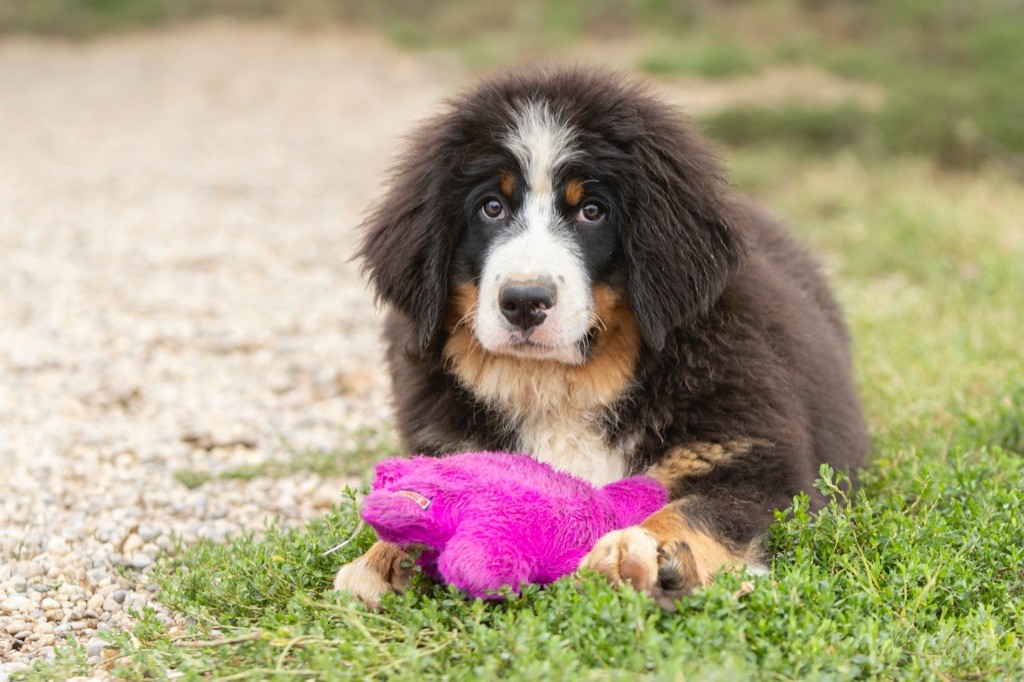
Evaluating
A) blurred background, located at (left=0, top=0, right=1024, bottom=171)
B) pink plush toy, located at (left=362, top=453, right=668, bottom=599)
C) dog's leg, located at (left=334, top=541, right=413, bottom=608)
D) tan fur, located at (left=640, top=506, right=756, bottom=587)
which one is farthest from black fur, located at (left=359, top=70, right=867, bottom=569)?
blurred background, located at (left=0, top=0, right=1024, bottom=171)

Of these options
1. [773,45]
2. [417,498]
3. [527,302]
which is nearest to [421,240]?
[527,302]

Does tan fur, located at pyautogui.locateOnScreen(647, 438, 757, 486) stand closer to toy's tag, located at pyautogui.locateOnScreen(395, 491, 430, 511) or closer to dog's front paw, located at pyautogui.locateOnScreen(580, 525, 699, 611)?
dog's front paw, located at pyautogui.locateOnScreen(580, 525, 699, 611)

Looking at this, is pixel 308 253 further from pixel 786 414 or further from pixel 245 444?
pixel 786 414

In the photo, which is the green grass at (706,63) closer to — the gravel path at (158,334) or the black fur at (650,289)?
the gravel path at (158,334)

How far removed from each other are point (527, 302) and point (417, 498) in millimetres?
687

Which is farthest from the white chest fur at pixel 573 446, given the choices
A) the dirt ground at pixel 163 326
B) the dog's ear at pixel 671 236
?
the dirt ground at pixel 163 326

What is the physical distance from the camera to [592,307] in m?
3.63

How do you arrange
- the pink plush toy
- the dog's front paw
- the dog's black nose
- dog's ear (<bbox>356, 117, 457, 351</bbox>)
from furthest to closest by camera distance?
1. dog's ear (<bbox>356, 117, 457, 351</bbox>)
2. the dog's black nose
3. the pink plush toy
4. the dog's front paw

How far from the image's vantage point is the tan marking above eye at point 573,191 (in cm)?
368

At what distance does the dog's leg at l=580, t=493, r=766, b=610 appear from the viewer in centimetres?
308

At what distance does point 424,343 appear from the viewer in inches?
152

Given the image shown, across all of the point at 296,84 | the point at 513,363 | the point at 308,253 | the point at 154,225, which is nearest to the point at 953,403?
the point at 513,363

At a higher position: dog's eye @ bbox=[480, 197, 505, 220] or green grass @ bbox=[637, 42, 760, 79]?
green grass @ bbox=[637, 42, 760, 79]

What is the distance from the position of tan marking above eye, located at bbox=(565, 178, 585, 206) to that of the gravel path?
115cm
